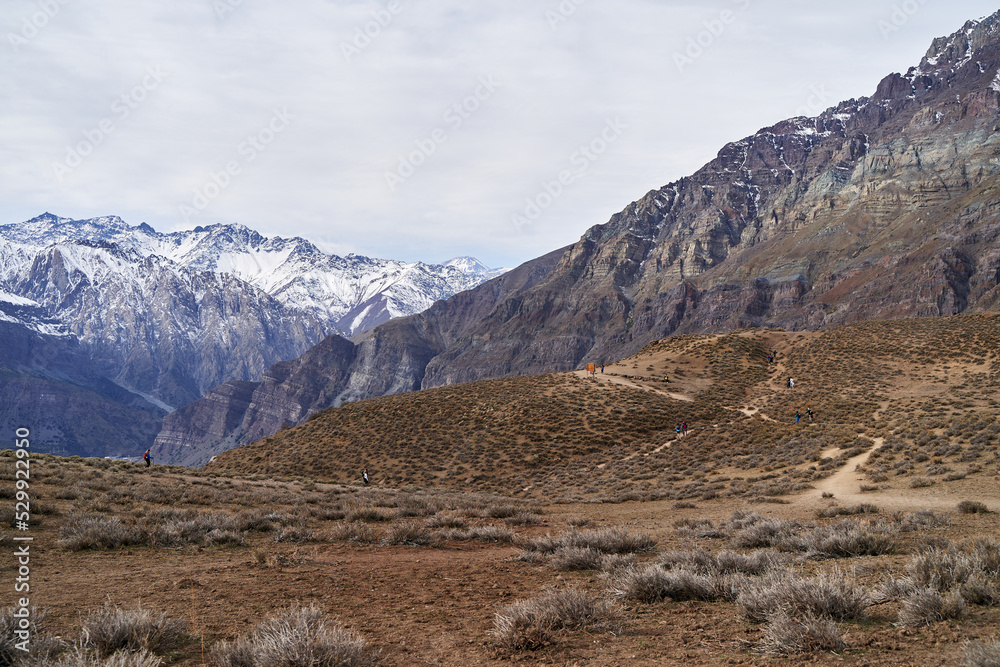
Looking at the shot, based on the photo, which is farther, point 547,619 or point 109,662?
point 547,619

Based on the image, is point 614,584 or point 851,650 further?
point 614,584

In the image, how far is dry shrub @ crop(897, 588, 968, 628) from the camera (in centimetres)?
541

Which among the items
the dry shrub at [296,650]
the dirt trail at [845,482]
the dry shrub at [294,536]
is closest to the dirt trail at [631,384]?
the dirt trail at [845,482]

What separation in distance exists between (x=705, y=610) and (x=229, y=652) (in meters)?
5.65

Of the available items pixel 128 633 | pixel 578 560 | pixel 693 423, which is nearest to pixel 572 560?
pixel 578 560

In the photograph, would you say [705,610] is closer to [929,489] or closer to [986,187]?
[929,489]

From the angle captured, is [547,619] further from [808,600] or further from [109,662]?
[109,662]

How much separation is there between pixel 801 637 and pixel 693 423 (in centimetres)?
3780

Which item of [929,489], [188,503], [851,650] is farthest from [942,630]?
[188,503]

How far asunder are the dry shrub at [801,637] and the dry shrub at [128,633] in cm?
641

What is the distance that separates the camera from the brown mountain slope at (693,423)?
1016 inches

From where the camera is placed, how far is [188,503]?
16.2 m

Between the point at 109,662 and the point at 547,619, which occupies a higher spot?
the point at 109,662

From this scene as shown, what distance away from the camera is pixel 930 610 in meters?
5.43
